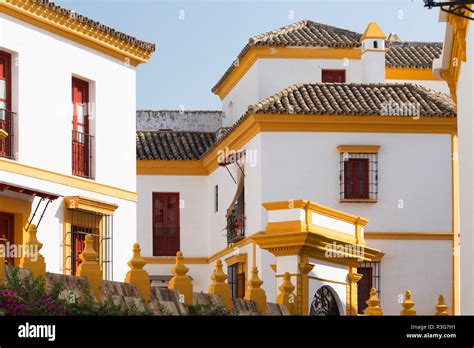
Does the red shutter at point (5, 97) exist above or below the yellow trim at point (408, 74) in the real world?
below

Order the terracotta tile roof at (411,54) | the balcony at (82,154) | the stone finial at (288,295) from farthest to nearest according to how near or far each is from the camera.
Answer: the terracotta tile roof at (411,54) < the balcony at (82,154) < the stone finial at (288,295)

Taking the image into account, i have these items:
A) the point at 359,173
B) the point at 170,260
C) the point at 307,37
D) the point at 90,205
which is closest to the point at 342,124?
the point at 359,173

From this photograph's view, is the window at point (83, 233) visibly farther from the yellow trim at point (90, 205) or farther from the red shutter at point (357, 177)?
the red shutter at point (357, 177)

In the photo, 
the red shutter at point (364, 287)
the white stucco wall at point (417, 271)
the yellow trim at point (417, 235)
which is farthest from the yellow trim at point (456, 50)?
the yellow trim at point (417, 235)

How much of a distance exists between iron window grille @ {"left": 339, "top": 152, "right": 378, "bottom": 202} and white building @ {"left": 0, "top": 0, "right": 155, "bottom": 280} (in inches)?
363

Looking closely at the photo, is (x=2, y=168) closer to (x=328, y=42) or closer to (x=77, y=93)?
(x=77, y=93)

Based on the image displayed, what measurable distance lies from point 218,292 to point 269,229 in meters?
4.60

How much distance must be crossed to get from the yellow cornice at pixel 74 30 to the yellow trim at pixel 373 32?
40.3 ft

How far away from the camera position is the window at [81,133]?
24688mm
